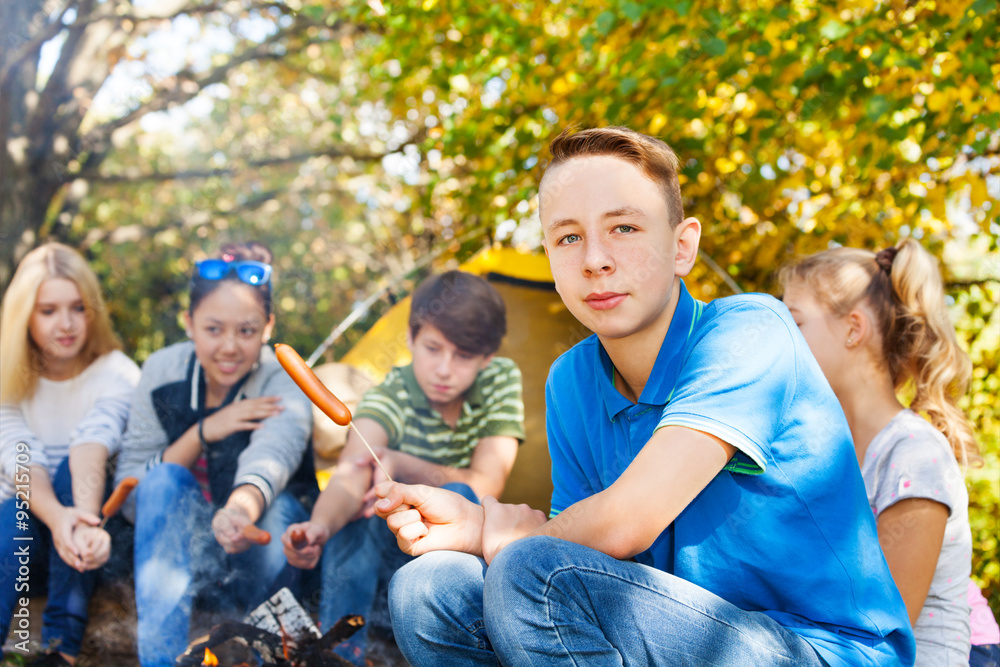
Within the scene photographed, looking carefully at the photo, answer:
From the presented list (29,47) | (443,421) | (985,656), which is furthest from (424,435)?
(29,47)

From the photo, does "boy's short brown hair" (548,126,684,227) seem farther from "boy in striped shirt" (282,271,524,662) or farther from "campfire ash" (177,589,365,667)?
"campfire ash" (177,589,365,667)

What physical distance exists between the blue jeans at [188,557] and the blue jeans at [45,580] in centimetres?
24

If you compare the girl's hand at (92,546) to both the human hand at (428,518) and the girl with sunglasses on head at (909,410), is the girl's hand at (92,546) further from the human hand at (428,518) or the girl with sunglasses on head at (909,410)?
the girl with sunglasses on head at (909,410)

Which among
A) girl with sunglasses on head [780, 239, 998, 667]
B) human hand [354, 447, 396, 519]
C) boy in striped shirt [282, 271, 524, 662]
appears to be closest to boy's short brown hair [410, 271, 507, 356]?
boy in striped shirt [282, 271, 524, 662]

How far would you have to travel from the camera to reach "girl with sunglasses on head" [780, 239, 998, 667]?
1.68 m

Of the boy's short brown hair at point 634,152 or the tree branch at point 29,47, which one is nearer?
the boy's short brown hair at point 634,152

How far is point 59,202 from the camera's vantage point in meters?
4.83

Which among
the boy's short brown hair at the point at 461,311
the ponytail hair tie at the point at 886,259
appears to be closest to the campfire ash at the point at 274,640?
the boy's short brown hair at the point at 461,311

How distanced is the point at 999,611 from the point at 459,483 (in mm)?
2088

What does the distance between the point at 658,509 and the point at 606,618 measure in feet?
0.60

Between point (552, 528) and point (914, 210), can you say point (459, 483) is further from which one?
point (914, 210)

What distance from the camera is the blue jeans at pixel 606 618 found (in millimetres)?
1082

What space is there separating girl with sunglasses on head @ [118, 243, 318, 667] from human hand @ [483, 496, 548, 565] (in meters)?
1.12

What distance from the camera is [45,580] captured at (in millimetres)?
2281
